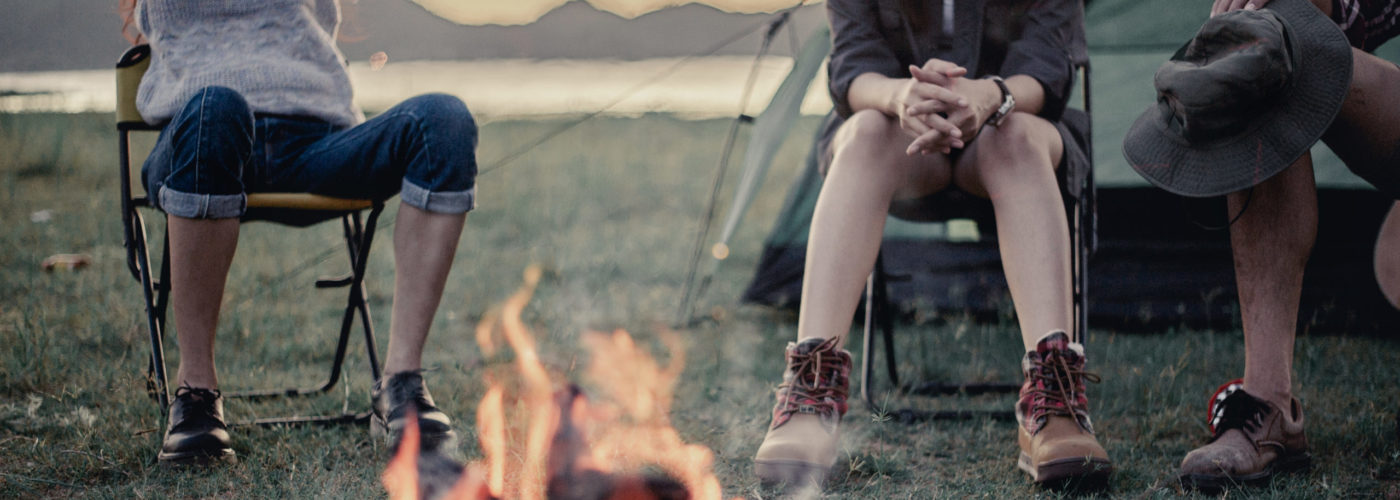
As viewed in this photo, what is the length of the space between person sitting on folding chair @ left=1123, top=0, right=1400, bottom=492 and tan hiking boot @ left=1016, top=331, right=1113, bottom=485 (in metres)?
0.23

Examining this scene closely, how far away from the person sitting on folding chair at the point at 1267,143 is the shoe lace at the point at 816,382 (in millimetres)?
645

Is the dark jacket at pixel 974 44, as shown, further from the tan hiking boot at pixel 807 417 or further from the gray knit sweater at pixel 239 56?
the gray knit sweater at pixel 239 56

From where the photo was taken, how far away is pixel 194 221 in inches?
73.6

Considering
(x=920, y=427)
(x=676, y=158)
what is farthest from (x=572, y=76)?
(x=920, y=427)

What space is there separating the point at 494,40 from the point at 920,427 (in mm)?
6691

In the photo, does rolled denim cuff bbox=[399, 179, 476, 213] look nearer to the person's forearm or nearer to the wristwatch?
the person's forearm

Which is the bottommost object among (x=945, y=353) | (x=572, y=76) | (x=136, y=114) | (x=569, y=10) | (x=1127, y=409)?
(x=572, y=76)

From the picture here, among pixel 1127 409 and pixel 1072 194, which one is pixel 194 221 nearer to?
pixel 1072 194

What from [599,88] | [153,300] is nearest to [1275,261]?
[153,300]

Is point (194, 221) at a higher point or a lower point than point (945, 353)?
higher

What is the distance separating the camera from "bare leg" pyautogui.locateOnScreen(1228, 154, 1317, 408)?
72.5 inches

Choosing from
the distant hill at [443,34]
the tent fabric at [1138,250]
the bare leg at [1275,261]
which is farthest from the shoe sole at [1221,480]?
the distant hill at [443,34]

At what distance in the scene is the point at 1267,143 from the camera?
5.64ft

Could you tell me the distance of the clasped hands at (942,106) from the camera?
187 cm
